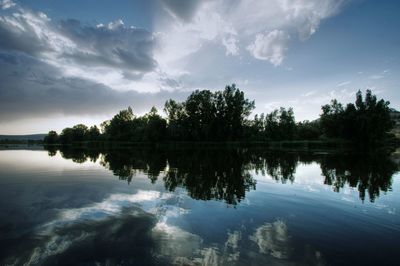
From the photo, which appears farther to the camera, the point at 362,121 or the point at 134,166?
the point at 362,121

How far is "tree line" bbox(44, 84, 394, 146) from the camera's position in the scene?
320 ft

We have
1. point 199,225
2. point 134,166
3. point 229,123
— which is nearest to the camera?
point 199,225

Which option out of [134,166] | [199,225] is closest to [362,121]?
[134,166]

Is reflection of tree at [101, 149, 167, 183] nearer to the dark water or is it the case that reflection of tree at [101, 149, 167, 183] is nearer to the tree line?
the dark water

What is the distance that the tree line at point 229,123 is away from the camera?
9744 centimetres

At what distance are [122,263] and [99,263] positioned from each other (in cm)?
56

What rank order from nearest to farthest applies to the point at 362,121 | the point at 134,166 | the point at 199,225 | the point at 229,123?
the point at 199,225, the point at 134,166, the point at 362,121, the point at 229,123

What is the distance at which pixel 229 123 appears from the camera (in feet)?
384

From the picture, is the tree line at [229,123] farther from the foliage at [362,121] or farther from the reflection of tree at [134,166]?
the reflection of tree at [134,166]

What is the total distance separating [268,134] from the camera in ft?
512

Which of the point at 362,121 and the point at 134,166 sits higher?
the point at 362,121

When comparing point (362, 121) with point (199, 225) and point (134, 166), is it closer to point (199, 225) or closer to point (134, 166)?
point (134, 166)

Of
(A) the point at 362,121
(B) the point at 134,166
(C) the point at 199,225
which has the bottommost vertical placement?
(C) the point at 199,225

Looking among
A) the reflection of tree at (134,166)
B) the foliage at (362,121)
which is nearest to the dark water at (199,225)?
the reflection of tree at (134,166)
